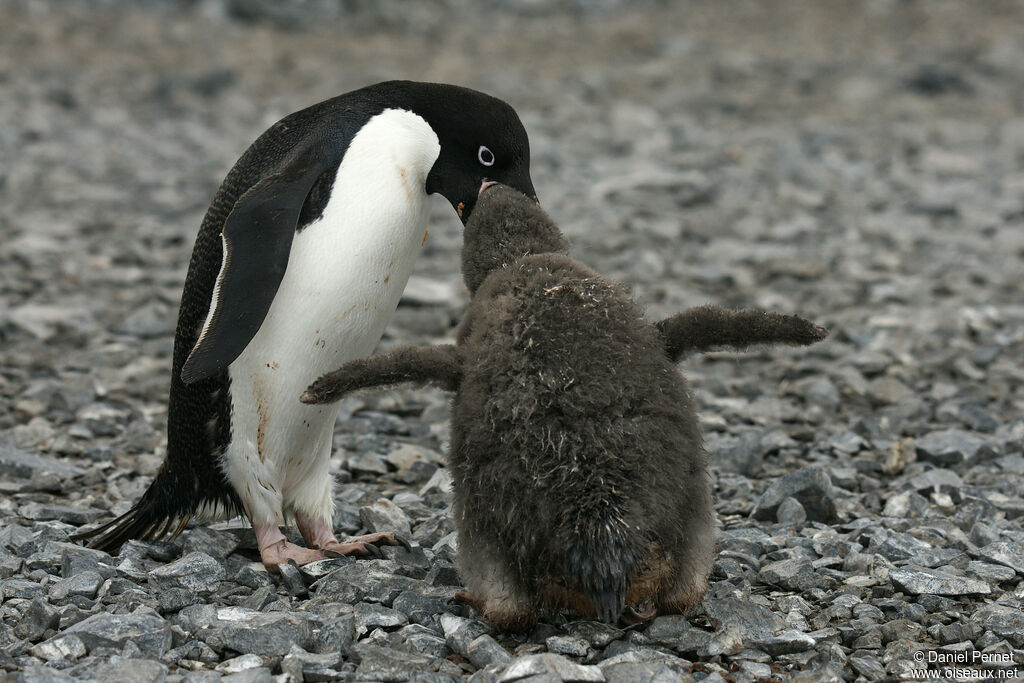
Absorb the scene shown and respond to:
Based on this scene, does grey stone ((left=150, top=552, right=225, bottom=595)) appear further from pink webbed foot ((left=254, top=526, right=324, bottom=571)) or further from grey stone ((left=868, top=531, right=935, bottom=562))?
grey stone ((left=868, top=531, right=935, bottom=562))

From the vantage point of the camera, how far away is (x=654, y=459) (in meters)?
3.09

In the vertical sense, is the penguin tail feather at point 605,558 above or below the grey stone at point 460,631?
above

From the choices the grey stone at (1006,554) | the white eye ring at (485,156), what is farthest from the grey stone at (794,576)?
the white eye ring at (485,156)

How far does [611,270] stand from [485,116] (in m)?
3.78

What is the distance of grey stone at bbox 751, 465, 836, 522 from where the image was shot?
426cm

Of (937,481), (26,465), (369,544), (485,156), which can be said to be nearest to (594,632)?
(369,544)

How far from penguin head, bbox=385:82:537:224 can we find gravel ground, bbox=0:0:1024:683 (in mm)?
1113

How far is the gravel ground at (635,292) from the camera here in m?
3.28

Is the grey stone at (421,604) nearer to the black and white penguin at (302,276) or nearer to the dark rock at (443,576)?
the dark rock at (443,576)

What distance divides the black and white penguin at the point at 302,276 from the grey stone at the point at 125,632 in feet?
2.44

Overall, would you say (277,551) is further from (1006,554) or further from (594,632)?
(1006,554)

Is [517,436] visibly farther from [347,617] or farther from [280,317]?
[280,317]

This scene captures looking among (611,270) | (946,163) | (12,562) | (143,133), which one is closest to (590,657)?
(12,562)

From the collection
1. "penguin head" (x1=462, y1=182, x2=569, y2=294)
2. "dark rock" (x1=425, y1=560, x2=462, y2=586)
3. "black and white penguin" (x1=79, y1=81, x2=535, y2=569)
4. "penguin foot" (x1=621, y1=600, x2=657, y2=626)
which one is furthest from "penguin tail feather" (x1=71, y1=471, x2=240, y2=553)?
"penguin foot" (x1=621, y1=600, x2=657, y2=626)
